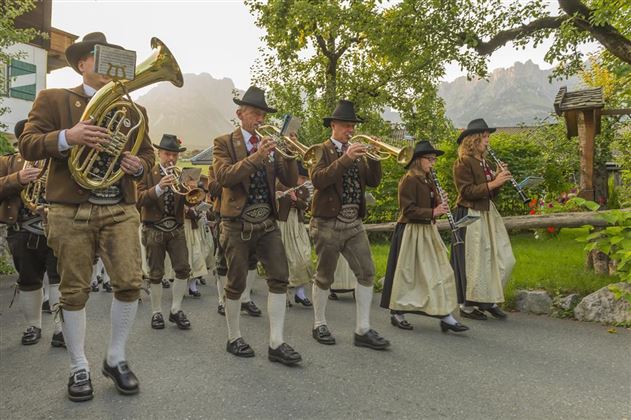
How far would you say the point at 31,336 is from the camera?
15.8 ft

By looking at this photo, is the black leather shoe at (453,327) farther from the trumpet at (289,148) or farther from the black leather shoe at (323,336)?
the trumpet at (289,148)

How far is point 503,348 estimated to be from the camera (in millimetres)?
4621

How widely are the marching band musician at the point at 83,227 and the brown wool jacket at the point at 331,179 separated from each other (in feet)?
5.47

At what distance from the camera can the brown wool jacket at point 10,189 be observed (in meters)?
4.72

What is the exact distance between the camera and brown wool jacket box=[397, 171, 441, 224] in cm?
534

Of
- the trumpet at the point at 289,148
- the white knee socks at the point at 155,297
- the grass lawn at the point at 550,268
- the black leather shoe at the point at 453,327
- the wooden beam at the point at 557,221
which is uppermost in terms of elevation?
the trumpet at the point at 289,148

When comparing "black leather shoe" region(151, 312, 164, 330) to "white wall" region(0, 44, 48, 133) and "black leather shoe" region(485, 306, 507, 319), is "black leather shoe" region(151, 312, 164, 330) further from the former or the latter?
"white wall" region(0, 44, 48, 133)

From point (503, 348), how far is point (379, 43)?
6490 mm

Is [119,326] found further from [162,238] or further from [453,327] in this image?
[453,327]

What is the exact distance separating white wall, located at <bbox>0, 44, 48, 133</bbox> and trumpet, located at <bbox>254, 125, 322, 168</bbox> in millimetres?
17888

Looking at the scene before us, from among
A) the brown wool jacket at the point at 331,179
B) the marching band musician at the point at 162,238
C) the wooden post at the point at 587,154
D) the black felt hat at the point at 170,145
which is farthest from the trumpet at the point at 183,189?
the wooden post at the point at 587,154

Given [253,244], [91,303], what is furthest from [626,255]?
[91,303]

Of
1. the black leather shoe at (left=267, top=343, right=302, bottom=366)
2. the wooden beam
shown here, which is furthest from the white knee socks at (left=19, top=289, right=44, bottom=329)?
the wooden beam

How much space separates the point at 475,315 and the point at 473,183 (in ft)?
5.07
